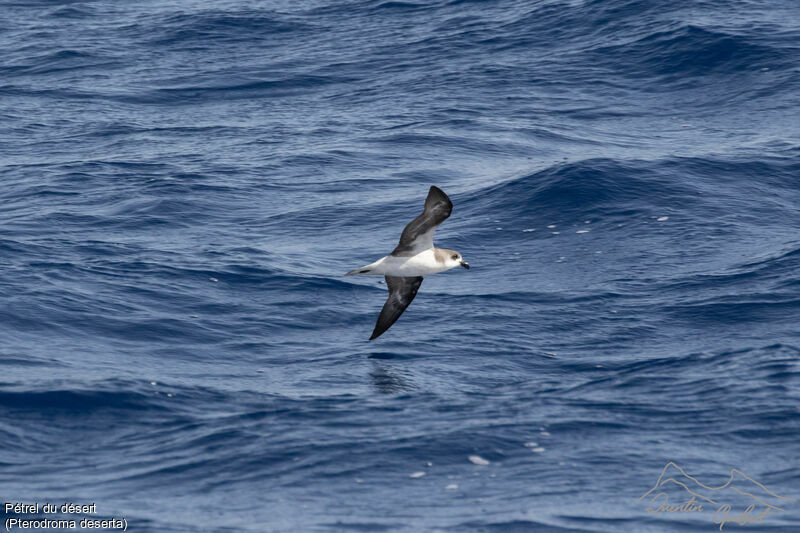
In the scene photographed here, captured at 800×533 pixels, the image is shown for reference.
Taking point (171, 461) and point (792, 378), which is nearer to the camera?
point (171, 461)

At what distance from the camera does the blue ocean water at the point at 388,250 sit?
14.1m

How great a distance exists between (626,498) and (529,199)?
12.5 meters

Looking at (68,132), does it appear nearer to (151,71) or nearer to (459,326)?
(151,71)

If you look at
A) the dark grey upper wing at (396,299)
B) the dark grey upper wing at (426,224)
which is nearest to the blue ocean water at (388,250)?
the dark grey upper wing at (396,299)

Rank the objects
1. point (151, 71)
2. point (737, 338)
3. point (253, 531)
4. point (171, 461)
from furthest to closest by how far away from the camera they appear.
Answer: point (151, 71) < point (737, 338) < point (171, 461) < point (253, 531)

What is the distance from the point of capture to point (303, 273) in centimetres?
2208

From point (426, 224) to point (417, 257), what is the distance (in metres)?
0.89

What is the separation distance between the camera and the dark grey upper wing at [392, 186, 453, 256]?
601 inches

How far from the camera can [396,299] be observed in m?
18.2

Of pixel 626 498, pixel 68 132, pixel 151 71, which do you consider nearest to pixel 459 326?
pixel 626 498
